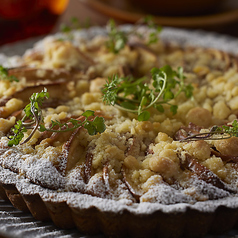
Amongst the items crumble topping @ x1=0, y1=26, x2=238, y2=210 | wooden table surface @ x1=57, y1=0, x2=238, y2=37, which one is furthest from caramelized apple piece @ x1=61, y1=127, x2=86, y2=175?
wooden table surface @ x1=57, y1=0, x2=238, y2=37

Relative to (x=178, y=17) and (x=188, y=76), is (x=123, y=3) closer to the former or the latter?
(x=178, y=17)

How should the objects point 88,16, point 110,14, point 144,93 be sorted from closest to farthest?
point 144,93 → point 110,14 → point 88,16

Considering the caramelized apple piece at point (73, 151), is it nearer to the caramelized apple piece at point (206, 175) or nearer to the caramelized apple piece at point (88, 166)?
the caramelized apple piece at point (88, 166)

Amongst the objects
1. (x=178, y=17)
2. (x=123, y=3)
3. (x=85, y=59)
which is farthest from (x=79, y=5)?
(x=85, y=59)

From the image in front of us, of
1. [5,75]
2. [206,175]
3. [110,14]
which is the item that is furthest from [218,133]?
[110,14]

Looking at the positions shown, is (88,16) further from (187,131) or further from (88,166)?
(88,166)

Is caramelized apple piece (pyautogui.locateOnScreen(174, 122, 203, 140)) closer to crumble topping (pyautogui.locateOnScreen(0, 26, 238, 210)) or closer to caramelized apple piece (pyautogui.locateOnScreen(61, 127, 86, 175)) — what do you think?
crumble topping (pyautogui.locateOnScreen(0, 26, 238, 210))
